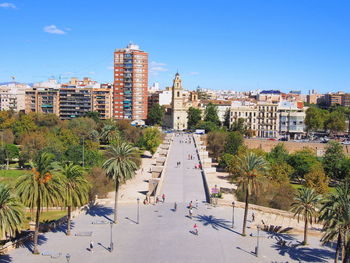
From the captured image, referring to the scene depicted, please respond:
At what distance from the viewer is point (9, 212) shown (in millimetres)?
19891

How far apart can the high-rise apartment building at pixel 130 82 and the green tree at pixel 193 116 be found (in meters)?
13.1

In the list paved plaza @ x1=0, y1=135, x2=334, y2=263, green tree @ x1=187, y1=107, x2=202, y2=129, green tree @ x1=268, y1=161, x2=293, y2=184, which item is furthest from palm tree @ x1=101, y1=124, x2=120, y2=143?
green tree @ x1=187, y1=107, x2=202, y2=129

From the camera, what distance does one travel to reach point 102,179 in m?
41.4

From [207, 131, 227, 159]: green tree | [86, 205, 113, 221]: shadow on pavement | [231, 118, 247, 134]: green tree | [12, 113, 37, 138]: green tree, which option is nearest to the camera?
[86, 205, 113, 221]: shadow on pavement

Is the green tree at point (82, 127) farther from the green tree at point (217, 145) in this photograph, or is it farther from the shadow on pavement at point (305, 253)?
the shadow on pavement at point (305, 253)

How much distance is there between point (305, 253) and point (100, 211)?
14886 mm

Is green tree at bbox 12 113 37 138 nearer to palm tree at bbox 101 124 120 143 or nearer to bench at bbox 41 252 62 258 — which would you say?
palm tree at bbox 101 124 120 143

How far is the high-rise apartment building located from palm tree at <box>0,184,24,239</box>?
87.7 m

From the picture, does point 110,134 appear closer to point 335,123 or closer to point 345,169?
point 345,169

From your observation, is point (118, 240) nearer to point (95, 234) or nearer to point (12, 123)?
point (95, 234)

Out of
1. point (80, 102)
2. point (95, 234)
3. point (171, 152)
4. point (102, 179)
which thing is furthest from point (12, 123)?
point (95, 234)

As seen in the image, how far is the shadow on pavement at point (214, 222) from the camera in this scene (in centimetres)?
2704

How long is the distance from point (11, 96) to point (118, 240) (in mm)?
120680

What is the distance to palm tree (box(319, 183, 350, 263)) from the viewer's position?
1947cm
